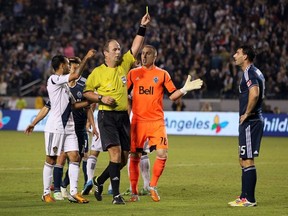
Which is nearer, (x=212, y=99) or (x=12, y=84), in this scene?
(x=212, y=99)

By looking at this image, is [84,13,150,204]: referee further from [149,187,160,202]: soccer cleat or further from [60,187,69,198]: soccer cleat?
[60,187,69,198]: soccer cleat

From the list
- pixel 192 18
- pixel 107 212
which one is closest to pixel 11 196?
pixel 107 212

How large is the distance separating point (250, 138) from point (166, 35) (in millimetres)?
27465

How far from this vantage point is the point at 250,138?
1205 cm

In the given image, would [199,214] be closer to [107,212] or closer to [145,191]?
[107,212]

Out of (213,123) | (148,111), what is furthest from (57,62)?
(213,123)

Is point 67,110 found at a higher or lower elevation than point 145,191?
higher

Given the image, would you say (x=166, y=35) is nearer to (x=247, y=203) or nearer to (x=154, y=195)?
(x=154, y=195)

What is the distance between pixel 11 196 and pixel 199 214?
3674 mm

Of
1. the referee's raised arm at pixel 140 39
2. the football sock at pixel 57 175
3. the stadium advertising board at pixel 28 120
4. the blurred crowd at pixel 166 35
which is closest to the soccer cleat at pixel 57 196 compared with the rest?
the football sock at pixel 57 175

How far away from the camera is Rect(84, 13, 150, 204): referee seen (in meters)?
12.3

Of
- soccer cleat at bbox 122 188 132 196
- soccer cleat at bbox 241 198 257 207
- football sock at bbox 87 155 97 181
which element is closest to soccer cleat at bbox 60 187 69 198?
football sock at bbox 87 155 97 181

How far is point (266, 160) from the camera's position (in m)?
21.4

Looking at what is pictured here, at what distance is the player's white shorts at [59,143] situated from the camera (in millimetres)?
12633
